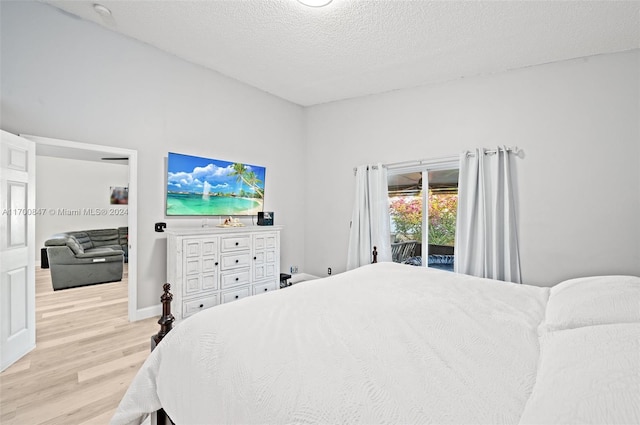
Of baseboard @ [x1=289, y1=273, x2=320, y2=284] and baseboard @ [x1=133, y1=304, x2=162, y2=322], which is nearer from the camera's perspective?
baseboard @ [x1=133, y1=304, x2=162, y2=322]

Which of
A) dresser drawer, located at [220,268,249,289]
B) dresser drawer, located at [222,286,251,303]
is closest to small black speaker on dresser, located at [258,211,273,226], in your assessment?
dresser drawer, located at [220,268,249,289]

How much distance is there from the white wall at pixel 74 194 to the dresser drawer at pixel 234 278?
511 cm

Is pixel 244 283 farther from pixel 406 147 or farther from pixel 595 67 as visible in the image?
pixel 595 67

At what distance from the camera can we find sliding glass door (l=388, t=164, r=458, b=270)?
4.05 metres

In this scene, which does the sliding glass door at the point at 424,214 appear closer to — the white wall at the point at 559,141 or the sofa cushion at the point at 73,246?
the white wall at the point at 559,141

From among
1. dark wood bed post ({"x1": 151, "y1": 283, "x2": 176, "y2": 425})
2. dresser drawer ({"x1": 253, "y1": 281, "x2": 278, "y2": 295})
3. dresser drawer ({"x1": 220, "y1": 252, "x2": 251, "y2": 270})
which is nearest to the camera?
dark wood bed post ({"x1": 151, "y1": 283, "x2": 176, "y2": 425})

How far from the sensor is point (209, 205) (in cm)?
389

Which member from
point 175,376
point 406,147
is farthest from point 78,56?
point 406,147

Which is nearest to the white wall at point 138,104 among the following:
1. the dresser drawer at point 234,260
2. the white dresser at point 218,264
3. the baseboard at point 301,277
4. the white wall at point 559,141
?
the white dresser at point 218,264

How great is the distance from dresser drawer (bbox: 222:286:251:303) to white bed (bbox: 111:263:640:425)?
213 centimetres

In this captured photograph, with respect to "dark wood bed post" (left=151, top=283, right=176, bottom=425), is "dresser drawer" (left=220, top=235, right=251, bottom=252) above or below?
above

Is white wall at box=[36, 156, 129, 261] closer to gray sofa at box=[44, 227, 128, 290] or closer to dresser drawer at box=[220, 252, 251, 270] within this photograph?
gray sofa at box=[44, 227, 128, 290]

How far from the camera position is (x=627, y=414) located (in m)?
0.60

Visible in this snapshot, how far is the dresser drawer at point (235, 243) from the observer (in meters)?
3.59
